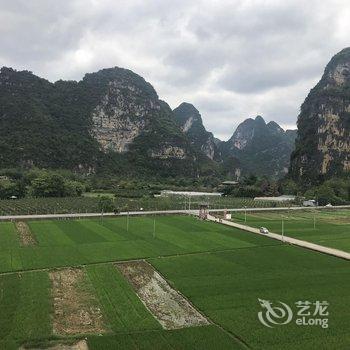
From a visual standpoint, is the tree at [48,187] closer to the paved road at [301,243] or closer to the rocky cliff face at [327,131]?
the paved road at [301,243]

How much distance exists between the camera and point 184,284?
2595 centimetres

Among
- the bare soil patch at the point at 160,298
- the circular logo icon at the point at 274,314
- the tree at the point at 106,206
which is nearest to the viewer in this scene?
the circular logo icon at the point at 274,314

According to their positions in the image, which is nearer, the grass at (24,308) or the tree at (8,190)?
the grass at (24,308)

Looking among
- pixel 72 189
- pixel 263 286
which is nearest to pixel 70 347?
pixel 263 286

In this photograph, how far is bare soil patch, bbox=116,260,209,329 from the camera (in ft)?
67.0

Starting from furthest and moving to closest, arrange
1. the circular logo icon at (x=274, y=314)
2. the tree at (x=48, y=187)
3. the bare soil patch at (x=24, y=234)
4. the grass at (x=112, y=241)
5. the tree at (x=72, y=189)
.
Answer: the tree at (x=72, y=189) < the tree at (x=48, y=187) < the bare soil patch at (x=24, y=234) < the grass at (x=112, y=241) < the circular logo icon at (x=274, y=314)

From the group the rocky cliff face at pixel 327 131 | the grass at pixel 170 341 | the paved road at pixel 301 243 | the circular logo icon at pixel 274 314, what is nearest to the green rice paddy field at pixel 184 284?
the grass at pixel 170 341

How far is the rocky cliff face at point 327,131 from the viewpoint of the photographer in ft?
424

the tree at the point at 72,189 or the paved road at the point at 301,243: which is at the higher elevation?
the tree at the point at 72,189

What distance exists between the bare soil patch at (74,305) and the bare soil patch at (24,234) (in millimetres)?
10592

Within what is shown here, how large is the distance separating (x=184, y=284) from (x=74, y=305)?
21.0ft

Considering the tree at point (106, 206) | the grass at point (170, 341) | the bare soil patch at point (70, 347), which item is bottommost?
the bare soil patch at point (70, 347)

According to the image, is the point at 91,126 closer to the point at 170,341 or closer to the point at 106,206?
the point at 106,206

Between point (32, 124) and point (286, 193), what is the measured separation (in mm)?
79840
